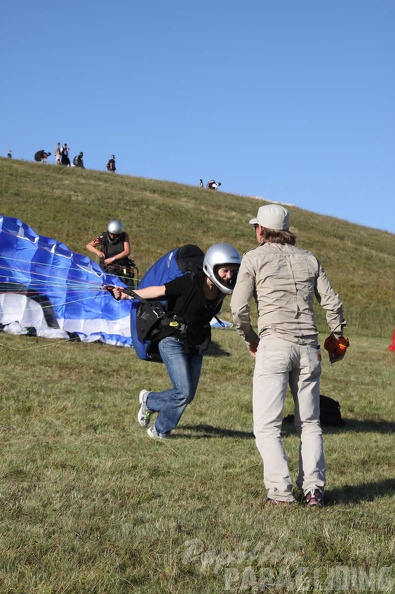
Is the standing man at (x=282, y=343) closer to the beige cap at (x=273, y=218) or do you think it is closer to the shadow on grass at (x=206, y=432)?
the beige cap at (x=273, y=218)

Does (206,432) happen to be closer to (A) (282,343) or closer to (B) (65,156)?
(A) (282,343)

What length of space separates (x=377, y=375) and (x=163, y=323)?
323 inches

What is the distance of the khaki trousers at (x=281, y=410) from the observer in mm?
4996

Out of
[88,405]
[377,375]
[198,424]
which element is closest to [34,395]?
[88,405]

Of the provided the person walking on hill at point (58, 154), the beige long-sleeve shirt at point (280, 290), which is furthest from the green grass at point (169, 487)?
the person walking on hill at point (58, 154)

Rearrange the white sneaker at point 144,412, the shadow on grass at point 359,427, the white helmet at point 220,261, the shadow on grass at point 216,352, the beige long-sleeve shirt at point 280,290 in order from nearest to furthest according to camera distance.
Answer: the beige long-sleeve shirt at point 280,290, the white helmet at point 220,261, the white sneaker at point 144,412, the shadow on grass at point 359,427, the shadow on grass at point 216,352

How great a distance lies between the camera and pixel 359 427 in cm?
898

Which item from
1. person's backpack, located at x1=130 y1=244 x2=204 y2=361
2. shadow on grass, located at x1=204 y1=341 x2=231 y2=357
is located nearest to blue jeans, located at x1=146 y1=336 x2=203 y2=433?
person's backpack, located at x1=130 y1=244 x2=204 y2=361

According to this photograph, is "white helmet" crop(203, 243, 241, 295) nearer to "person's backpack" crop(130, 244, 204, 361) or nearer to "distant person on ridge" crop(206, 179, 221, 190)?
"person's backpack" crop(130, 244, 204, 361)

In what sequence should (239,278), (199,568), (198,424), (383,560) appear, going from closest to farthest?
(199,568) → (383,560) → (239,278) → (198,424)

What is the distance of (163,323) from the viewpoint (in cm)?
677

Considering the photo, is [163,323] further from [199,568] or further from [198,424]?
[199,568]

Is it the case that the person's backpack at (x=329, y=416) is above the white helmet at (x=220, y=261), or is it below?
below

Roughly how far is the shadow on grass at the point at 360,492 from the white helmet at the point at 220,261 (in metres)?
1.90
